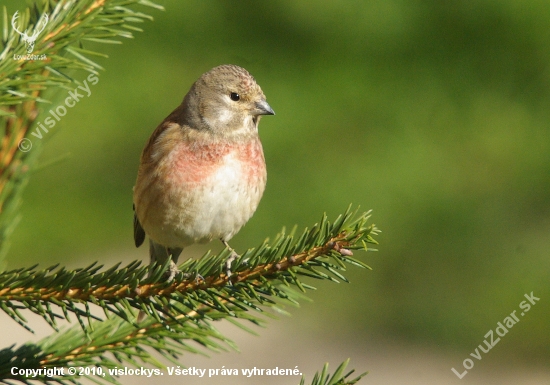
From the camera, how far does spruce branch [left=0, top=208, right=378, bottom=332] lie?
7.42 feet

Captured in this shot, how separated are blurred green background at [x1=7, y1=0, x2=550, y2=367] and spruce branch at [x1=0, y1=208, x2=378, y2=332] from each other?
459 cm

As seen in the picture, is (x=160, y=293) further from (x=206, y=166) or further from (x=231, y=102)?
(x=231, y=102)

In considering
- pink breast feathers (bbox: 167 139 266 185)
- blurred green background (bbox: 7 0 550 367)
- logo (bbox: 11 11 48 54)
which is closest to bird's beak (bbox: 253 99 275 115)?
pink breast feathers (bbox: 167 139 266 185)

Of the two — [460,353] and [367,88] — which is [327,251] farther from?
[367,88]

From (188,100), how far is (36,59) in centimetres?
190

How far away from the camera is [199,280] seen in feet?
8.26

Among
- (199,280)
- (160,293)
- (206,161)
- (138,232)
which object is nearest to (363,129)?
(138,232)

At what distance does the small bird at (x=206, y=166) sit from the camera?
12.3 feet

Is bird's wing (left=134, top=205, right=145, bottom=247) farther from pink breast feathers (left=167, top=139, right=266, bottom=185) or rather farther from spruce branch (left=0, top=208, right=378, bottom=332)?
spruce branch (left=0, top=208, right=378, bottom=332)

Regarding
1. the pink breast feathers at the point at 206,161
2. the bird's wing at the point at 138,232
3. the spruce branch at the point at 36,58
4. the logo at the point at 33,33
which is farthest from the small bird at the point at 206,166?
the logo at the point at 33,33

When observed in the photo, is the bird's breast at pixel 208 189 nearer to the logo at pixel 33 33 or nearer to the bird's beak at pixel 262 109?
the bird's beak at pixel 262 109

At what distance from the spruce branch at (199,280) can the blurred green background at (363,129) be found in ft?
15.1

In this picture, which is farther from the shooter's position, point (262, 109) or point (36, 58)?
point (262, 109)

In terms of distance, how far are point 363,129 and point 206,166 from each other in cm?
450
